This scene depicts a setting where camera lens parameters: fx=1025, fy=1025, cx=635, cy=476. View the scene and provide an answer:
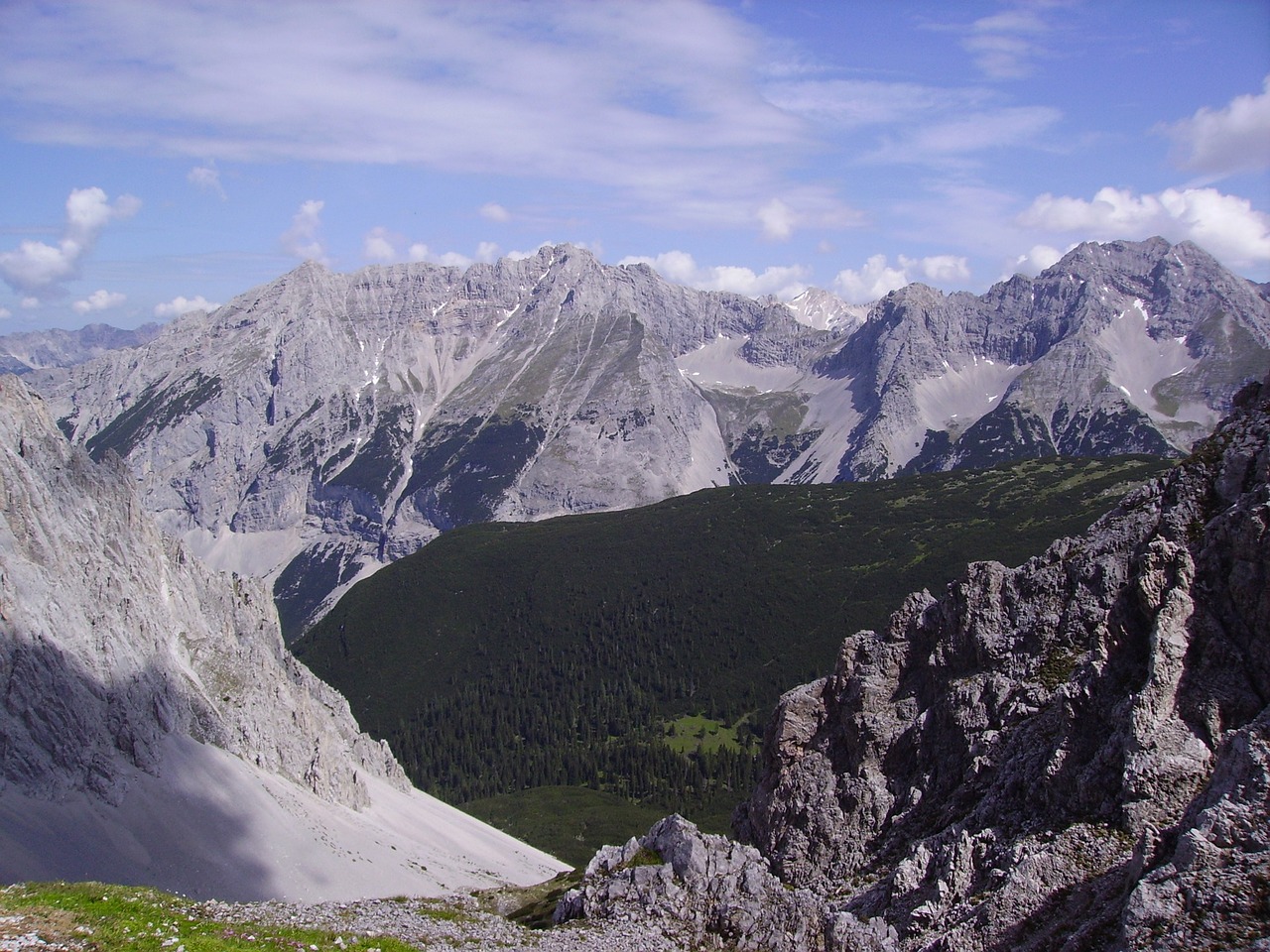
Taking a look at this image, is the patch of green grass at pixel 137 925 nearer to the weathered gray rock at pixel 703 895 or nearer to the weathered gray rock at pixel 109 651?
the weathered gray rock at pixel 703 895

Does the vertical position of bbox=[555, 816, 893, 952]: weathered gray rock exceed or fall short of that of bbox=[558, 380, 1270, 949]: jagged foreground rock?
it falls short

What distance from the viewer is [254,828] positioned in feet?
341

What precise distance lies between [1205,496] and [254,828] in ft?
301

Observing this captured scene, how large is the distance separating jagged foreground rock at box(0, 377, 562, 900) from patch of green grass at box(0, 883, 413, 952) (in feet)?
137

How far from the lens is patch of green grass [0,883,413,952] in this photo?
3366 cm

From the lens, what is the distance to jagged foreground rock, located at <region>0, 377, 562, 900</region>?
90.1 metres

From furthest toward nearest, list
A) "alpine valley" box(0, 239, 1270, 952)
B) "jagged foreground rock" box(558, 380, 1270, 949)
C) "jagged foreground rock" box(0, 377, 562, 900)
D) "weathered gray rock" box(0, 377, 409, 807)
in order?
"weathered gray rock" box(0, 377, 409, 807)
"jagged foreground rock" box(0, 377, 562, 900)
"alpine valley" box(0, 239, 1270, 952)
"jagged foreground rock" box(558, 380, 1270, 949)

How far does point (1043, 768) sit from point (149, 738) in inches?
3532

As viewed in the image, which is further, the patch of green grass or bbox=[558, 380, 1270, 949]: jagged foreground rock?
the patch of green grass

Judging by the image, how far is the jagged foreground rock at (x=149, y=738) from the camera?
90062 mm

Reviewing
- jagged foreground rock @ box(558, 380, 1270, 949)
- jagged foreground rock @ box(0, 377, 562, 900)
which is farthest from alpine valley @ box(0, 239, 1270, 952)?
jagged foreground rock @ box(0, 377, 562, 900)

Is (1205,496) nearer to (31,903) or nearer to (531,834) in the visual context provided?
(31,903)

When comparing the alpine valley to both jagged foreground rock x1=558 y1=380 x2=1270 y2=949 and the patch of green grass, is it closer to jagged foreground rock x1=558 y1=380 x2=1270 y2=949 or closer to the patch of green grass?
jagged foreground rock x1=558 y1=380 x2=1270 y2=949

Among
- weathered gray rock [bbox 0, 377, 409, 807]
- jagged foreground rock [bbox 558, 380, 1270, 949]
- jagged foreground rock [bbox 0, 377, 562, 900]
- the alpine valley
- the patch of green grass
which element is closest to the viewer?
jagged foreground rock [bbox 558, 380, 1270, 949]
